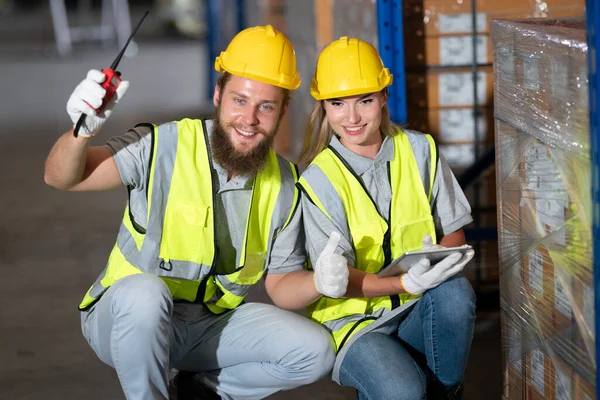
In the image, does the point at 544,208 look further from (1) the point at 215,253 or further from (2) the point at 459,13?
(2) the point at 459,13

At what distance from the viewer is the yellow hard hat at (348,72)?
8.65 feet

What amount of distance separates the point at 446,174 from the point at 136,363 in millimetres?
1044

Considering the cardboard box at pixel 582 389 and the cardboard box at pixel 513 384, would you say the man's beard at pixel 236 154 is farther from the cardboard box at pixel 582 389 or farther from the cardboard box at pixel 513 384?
the cardboard box at pixel 582 389

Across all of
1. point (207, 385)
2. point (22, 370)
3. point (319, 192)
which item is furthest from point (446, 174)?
point (22, 370)

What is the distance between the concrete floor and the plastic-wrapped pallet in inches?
25.9

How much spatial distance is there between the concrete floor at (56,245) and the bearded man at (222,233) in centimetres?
57

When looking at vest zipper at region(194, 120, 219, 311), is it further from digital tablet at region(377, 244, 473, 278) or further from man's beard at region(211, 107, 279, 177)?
digital tablet at region(377, 244, 473, 278)

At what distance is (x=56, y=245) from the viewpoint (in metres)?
5.05

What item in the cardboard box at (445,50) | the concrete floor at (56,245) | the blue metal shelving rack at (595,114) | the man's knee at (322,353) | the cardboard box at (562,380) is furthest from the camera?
the cardboard box at (445,50)

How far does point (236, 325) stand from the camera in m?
2.70

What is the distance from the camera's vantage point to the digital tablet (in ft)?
7.82

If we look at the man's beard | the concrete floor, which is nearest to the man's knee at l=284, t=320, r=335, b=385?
the man's beard

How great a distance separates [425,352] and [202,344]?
0.64 meters

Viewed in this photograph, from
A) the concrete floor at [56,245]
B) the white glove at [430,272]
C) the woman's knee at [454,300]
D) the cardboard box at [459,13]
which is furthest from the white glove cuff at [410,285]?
the cardboard box at [459,13]
